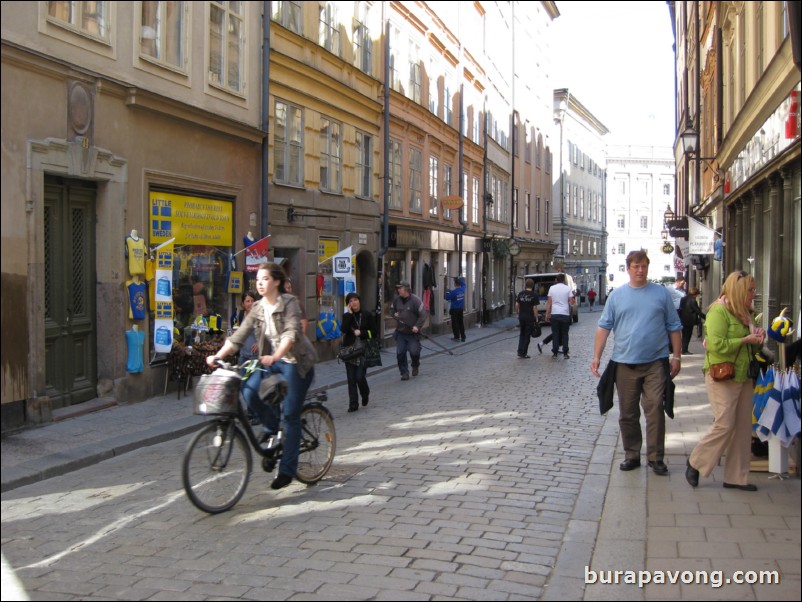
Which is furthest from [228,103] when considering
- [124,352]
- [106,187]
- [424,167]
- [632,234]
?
[632,234]

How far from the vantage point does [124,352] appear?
10797mm

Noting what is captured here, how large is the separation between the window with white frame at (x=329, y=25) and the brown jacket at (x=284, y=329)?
211cm

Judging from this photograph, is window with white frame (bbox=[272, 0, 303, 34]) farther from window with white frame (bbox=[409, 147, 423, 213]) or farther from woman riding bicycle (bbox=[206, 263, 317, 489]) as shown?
window with white frame (bbox=[409, 147, 423, 213])

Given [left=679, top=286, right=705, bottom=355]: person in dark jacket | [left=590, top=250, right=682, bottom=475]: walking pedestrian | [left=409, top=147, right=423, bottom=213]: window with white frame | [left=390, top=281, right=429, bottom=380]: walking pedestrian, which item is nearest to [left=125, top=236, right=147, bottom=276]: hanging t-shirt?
[left=390, top=281, right=429, bottom=380]: walking pedestrian

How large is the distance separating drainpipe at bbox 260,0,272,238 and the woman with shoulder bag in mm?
3710

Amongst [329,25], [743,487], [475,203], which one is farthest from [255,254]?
[475,203]

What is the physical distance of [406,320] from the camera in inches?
589

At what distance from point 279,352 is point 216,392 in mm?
541

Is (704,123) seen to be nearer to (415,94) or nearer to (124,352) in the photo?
(415,94)

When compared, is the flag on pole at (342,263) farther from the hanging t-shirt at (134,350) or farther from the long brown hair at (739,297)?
the long brown hair at (739,297)

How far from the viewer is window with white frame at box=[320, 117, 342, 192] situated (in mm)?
17578

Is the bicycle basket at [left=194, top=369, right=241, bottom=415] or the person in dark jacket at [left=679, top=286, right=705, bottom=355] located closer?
the bicycle basket at [left=194, top=369, right=241, bottom=415]

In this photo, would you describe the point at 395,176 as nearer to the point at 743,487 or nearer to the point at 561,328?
the point at 561,328

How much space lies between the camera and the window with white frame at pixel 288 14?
5332 mm
